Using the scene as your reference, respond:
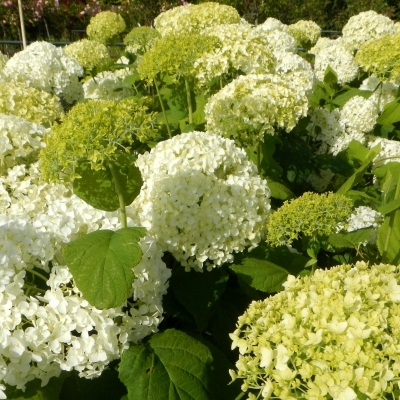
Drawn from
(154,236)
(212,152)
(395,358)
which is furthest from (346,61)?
(395,358)

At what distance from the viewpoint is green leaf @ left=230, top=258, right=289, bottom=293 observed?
7.20ft

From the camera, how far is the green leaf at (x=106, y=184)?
1931 millimetres

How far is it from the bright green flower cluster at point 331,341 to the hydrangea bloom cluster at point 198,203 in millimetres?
755

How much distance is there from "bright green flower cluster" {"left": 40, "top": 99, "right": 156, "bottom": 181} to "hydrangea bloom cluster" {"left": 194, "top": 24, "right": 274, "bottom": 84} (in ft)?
4.26

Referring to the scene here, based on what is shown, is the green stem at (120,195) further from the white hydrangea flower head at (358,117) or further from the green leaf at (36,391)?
the white hydrangea flower head at (358,117)

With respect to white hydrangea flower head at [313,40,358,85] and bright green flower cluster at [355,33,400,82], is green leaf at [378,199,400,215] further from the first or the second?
white hydrangea flower head at [313,40,358,85]

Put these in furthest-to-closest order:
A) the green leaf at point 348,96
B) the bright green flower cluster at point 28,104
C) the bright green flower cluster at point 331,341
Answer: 1. the green leaf at point 348,96
2. the bright green flower cluster at point 28,104
3. the bright green flower cluster at point 331,341

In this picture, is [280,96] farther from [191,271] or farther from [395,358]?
[395,358]

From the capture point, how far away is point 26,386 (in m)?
1.88

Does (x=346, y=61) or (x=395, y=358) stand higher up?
(x=395, y=358)

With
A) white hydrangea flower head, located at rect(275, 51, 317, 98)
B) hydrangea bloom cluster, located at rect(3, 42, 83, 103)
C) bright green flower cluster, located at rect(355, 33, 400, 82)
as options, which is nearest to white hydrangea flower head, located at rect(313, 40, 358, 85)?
white hydrangea flower head, located at rect(275, 51, 317, 98)

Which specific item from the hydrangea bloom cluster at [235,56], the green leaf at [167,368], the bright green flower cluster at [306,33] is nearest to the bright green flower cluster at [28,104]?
the hydrangea bloom cluster at [235,56]

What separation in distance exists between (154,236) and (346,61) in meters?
3.86

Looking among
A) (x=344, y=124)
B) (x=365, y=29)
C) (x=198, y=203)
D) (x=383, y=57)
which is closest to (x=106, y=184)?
(x=198, y=203)
